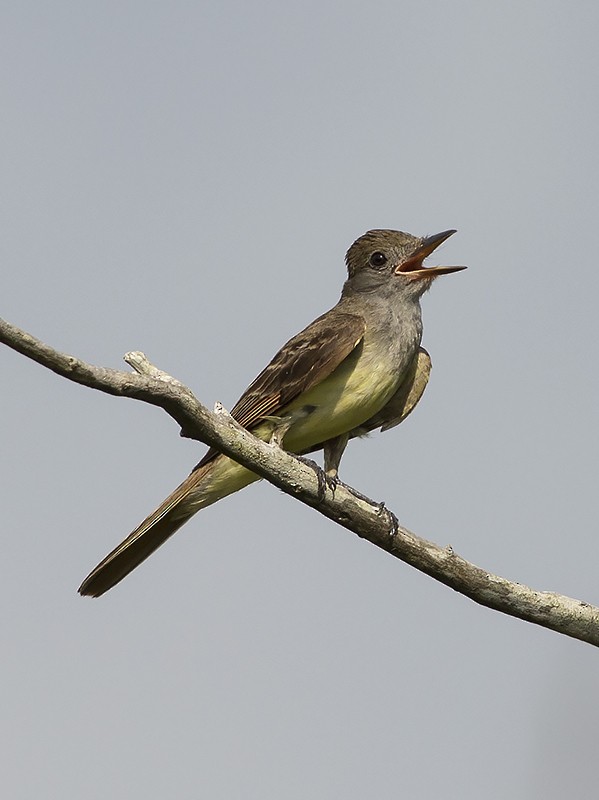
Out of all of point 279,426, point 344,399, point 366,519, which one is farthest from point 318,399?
point 366,519

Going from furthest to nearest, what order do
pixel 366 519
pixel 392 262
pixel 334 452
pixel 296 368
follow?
1. pixel 392 262
2. pixel 334 452
3. pixel 296 368
4. pixel 366 519

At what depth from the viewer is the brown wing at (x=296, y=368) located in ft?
30.0

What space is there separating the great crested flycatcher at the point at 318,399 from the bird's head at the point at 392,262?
1.19 feet

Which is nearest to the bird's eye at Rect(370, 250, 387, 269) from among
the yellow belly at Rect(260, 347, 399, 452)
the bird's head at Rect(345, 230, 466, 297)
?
the bird's head at Rect(345, 230, 466, 297)

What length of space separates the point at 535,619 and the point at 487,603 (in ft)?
0.92

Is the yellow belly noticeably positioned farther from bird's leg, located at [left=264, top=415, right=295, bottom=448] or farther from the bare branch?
the bare branch

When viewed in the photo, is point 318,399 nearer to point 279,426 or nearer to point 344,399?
point 344,399

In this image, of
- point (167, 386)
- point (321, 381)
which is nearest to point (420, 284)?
point (321, 381)

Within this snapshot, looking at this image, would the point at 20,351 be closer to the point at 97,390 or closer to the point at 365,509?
the point at 97,390

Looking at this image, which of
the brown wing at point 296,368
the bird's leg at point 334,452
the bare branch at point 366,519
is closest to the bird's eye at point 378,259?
the brown wing at point 296,368

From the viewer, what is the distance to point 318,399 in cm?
927

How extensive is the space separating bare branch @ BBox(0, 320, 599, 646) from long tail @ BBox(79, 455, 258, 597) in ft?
4.23

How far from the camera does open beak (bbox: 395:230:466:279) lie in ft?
33.8

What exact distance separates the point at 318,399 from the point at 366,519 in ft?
5.51
